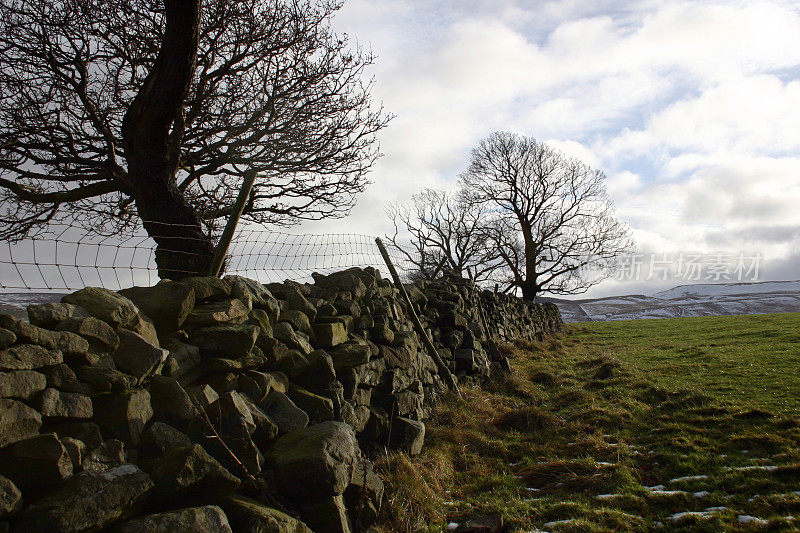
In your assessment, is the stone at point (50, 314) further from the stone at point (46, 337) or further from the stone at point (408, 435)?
the stone at point (408, 435)

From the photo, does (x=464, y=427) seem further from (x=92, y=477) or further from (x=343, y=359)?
(x=92, y=477)

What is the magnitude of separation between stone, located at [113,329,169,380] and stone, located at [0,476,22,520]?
3.07 feet

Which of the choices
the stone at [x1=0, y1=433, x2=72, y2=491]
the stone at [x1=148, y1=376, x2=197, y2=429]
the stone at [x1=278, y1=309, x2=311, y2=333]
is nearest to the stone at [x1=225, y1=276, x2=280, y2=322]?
the stone at [x1=278, y1=309, x2=311, y2=333]

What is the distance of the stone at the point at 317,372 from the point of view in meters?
4.60

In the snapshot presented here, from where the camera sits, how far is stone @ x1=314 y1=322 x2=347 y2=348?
5.14m

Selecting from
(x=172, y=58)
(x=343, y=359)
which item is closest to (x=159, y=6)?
(x=172, y=58)

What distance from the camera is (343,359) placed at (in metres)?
5.04

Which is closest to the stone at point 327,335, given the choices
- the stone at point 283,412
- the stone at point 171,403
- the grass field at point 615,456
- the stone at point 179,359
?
the stone at point 283,412

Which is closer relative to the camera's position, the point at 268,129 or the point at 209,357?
the point at 209,357

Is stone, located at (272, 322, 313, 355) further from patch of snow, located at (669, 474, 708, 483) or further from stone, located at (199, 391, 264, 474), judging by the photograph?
patch of snow, located at (669, 474, 708, 483)

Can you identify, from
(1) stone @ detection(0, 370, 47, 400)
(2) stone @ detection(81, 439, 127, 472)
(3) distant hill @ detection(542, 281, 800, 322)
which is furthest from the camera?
(3) distant hill @ detection(542, 281, 800, 322)

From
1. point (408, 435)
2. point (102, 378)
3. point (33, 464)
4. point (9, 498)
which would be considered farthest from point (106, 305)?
point (408, 435)

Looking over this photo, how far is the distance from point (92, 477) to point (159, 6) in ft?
27.7

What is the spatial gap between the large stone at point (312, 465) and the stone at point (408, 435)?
1677 millimetres
